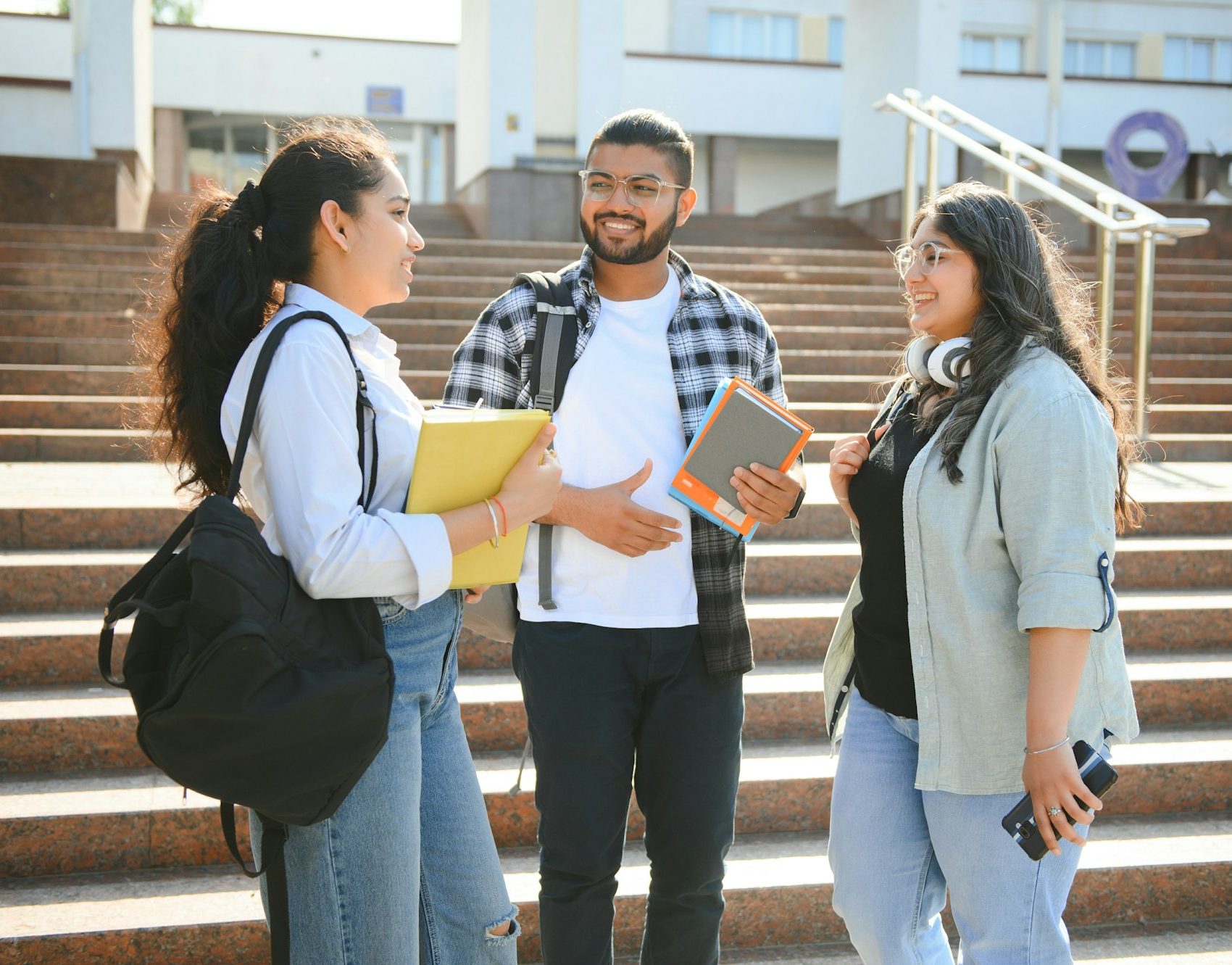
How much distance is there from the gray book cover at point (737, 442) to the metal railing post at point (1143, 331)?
176 inches

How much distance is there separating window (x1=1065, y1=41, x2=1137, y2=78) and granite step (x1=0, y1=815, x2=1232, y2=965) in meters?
24.2

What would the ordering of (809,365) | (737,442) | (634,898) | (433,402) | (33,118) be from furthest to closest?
1. (33,118)
2. (809,365)
3. (433,402)
4. (634,898)
5. (737,442)

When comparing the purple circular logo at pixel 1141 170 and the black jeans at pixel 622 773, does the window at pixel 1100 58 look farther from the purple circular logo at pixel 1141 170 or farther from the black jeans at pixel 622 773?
the black jeans at pixel 622 773

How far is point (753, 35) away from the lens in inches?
936

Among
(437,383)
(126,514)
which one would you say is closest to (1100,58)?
(437,383)

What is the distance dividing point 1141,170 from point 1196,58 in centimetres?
1116

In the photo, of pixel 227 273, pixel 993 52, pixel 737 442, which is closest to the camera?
pixel 227 273

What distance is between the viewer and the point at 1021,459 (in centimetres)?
204

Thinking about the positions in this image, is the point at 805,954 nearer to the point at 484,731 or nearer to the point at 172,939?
the point at 484,731

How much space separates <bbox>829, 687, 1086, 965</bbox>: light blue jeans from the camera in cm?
208

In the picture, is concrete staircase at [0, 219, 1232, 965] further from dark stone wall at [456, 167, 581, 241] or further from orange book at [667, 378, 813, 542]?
dark stone wall at [456, 167, 581, 241]

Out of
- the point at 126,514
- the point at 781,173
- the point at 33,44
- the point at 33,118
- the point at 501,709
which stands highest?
the point at 33,44

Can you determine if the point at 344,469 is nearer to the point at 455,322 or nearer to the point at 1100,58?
the point at 455,322

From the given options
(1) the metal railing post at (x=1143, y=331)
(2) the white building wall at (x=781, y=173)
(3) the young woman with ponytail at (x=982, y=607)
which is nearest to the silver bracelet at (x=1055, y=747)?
(3) the young woman with ponytail at (x=982, y=607)
